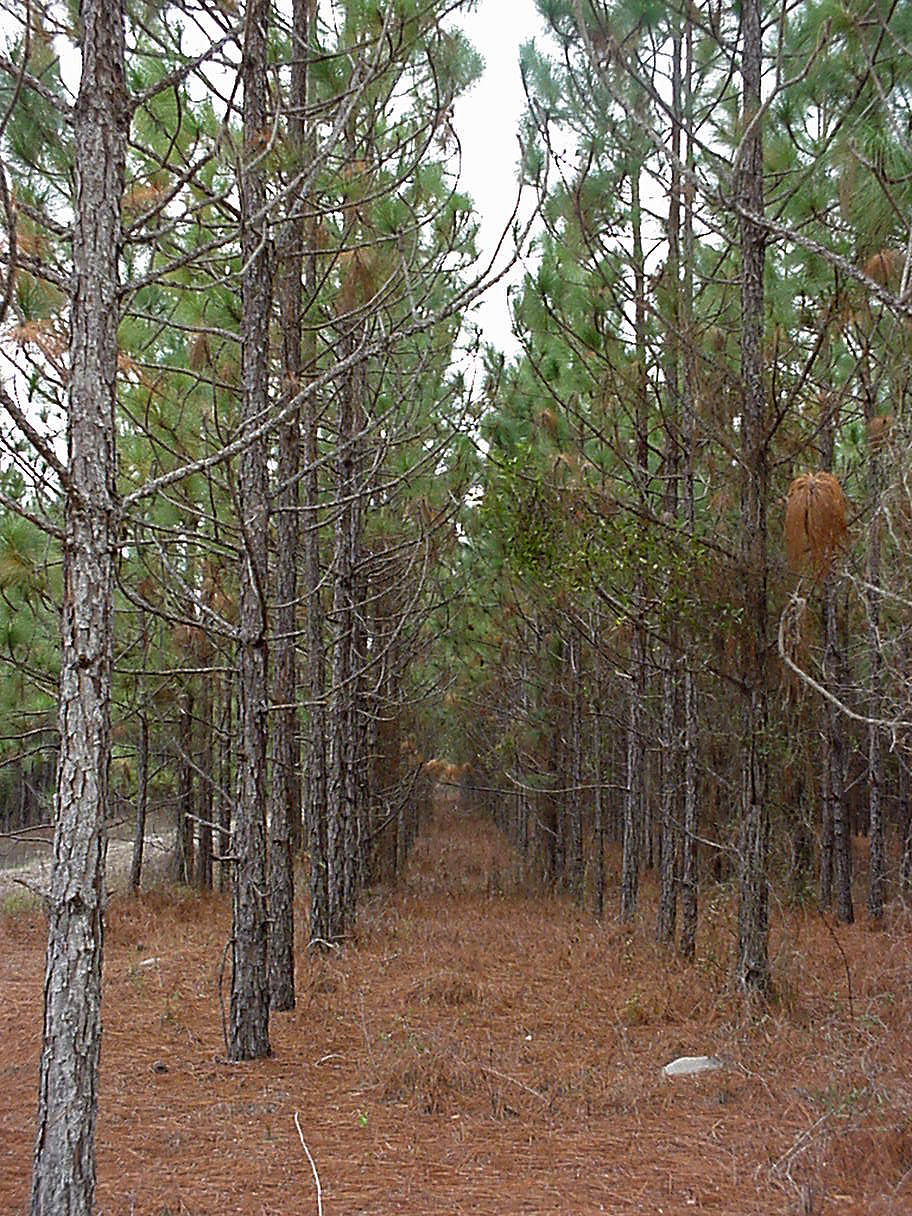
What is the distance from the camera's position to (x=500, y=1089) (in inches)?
224

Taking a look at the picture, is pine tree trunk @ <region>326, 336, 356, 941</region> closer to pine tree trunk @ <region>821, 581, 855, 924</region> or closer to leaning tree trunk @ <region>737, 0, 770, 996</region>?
leaning tree trunk @ <region>737, 0, 770, 996</region>

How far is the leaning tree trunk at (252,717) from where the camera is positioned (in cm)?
590

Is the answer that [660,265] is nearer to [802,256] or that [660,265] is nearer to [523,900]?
[802,256]

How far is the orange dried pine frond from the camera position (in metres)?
4.85

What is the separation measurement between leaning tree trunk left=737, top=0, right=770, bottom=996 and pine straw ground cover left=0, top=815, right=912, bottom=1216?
232 mm

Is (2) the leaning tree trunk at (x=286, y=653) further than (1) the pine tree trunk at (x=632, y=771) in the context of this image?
No

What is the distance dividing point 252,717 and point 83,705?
312 cm

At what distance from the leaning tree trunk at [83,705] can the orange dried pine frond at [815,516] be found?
3.03m

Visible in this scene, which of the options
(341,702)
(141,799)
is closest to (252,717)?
(341,702)

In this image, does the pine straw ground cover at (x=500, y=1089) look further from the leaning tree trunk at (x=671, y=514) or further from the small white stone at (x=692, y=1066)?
the leaning tree trunk at (x=671, y=514)

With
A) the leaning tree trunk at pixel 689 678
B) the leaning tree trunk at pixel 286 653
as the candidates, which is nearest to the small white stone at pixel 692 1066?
the leaning tree trunk at pixel 689 678

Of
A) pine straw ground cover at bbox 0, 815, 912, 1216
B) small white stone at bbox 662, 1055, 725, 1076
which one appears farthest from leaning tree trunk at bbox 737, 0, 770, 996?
small white stone at bbox 662, 1055, 725, 1076

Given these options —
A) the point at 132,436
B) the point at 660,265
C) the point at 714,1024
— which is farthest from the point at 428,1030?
the point at 660,265

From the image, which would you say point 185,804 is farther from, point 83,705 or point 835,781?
point 83,705
